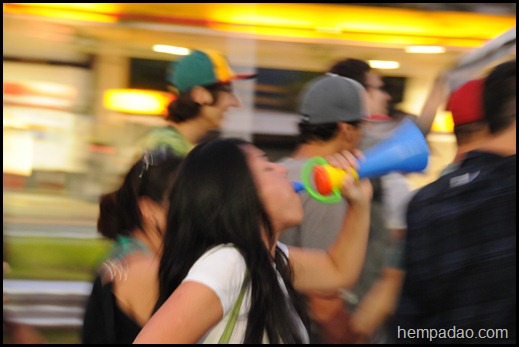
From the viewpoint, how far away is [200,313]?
5.61ft

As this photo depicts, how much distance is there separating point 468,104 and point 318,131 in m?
0.64

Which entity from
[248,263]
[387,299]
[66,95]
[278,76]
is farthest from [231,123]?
[248,263]

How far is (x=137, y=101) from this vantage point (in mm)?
4629

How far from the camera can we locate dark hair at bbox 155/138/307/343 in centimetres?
188

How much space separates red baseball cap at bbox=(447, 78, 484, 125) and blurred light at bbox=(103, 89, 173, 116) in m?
2.34

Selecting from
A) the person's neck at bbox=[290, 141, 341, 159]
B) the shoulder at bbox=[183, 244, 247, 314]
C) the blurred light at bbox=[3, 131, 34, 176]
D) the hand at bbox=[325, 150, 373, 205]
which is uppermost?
the hand at bbox=[325, 150, 373, 205]

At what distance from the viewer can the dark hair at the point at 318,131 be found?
2.98 metres

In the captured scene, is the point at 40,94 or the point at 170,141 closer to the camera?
the point at 170,141

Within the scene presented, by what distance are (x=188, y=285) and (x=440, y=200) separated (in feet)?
2.95

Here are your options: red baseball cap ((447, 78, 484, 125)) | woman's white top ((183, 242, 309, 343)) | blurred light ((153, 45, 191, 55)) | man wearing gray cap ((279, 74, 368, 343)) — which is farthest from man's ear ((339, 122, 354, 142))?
blurred light ((153, 45, 191, 55))

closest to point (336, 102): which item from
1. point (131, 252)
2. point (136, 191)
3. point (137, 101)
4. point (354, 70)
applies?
point (354, 70)

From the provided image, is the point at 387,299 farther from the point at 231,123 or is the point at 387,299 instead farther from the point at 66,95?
the point at 66,95

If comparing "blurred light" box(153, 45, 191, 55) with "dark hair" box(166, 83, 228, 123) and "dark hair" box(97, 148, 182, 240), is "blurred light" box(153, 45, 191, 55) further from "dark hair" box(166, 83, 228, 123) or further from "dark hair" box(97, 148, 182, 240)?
"dark hair" box(97, 148, 182, 240)

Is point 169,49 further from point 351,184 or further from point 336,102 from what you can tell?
point 351,184
